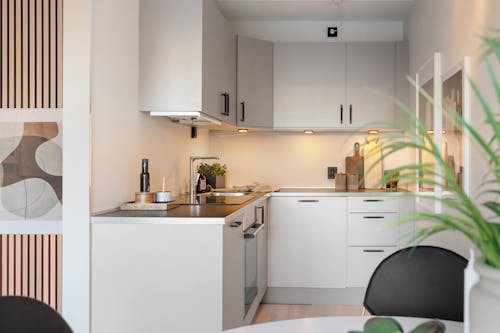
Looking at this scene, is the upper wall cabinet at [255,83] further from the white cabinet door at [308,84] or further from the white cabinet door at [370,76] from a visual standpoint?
the white cabinet door at [370,76]

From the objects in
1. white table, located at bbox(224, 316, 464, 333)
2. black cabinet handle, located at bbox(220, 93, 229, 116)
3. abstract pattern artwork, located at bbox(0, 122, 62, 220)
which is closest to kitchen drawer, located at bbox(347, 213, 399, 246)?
black cabinet handle, located at bbox(220, 93, 229, 116)

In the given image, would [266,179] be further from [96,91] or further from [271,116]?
[96,91]

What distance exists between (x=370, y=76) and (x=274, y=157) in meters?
1.19

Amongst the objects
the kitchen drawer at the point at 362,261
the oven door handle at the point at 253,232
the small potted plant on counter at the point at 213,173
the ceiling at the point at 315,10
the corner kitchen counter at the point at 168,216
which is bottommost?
the kitchen drawer at the point at 362,261

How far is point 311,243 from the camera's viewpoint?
4.71 meters

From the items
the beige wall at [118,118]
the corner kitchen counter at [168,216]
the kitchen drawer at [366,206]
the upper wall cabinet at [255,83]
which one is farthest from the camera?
the upper wall cabinet at [255,83]

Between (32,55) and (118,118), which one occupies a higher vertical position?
(32,55)

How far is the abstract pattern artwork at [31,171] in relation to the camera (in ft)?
8.93

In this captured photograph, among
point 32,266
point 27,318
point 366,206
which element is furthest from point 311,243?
point 27,318

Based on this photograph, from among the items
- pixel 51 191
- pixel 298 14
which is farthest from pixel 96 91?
pixel 298 14

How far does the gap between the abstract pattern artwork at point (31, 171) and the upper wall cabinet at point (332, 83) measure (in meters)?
2.65

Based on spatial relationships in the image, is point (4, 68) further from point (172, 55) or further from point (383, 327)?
point (383, 327)

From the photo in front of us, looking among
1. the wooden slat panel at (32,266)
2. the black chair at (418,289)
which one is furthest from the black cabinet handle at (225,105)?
the black chair at (418,289)

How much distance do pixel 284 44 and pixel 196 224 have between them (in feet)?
9.17
